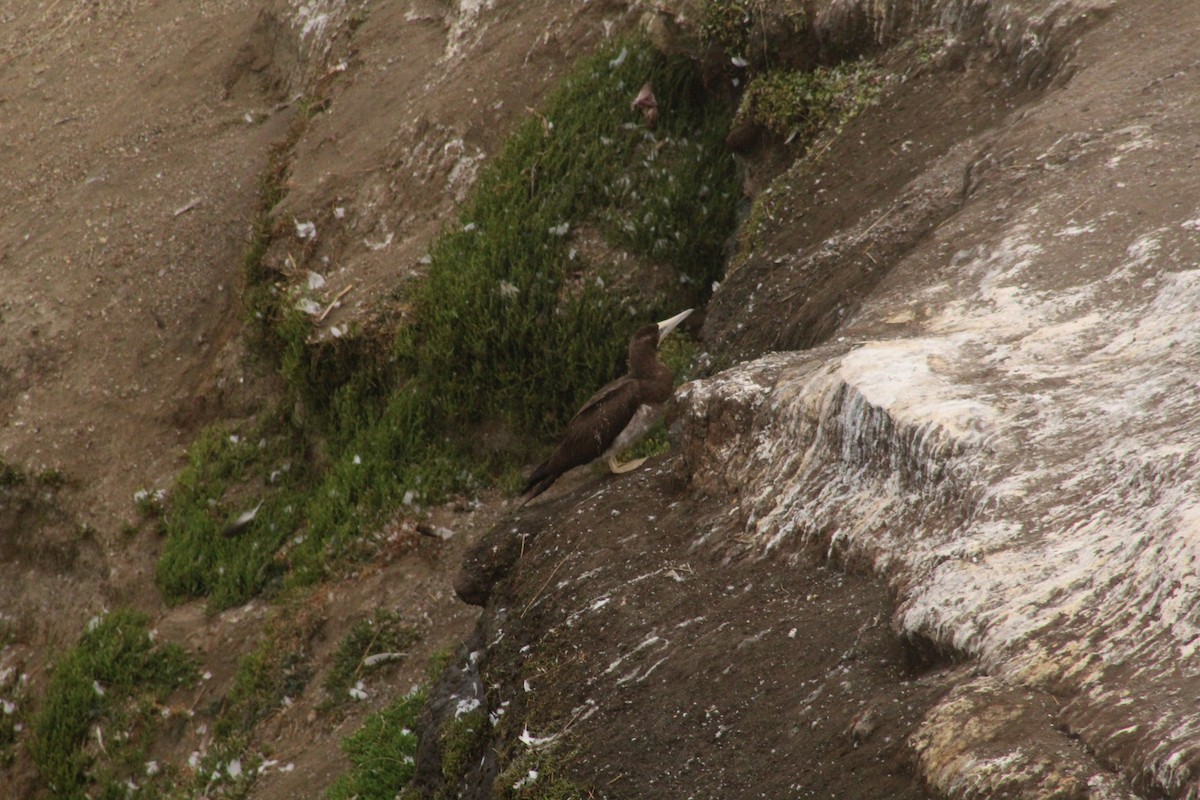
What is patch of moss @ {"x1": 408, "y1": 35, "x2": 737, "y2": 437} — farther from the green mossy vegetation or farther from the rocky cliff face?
the rocky cliff face

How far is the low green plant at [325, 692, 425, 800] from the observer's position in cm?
641

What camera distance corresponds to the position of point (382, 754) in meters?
6.65

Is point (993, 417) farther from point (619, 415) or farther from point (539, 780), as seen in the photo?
point (619, 415)

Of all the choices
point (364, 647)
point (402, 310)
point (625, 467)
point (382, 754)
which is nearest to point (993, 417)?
point (625, 467)

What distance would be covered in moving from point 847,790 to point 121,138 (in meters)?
11.0

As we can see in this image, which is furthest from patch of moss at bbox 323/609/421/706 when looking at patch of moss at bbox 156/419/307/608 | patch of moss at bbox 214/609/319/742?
patch of moss at bbox 156/419/307/608

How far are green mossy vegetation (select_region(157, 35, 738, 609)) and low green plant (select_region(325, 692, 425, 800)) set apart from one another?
5.26ft

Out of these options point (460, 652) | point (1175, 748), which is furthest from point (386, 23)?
point (1175, 748)

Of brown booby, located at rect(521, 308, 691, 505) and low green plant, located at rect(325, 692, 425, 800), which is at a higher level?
brown booby, located at rect(521, 308, 691, 505)

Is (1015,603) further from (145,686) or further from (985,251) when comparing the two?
(145,686)

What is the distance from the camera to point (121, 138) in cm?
1182

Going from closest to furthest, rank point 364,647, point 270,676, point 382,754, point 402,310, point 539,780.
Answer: point 539,780 < point 382,754 < point 364,647 < point 270,676 < point 402,310

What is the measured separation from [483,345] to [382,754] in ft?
10.2

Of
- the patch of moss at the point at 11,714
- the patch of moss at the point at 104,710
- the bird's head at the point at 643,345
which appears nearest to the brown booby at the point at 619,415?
the bird's head at the point at 643,345
